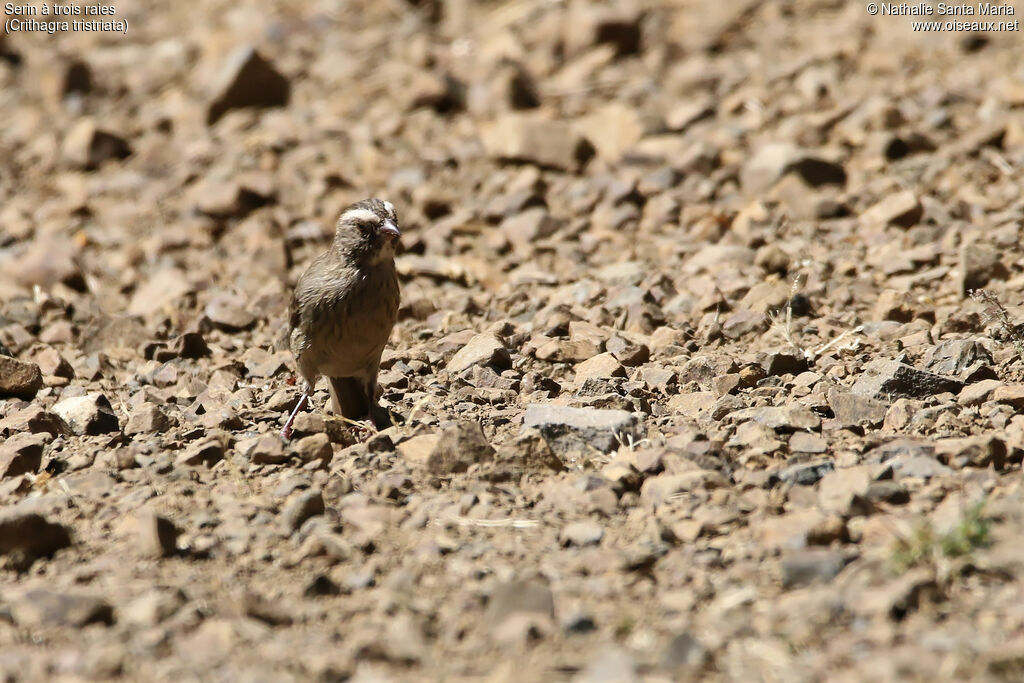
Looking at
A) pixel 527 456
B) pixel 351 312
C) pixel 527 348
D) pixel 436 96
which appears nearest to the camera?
pixel 527 456

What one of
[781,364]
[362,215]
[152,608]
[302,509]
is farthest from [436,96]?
[152,608]

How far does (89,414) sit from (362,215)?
176 cm

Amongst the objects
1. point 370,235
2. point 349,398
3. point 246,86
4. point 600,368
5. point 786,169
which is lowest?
point 349,398

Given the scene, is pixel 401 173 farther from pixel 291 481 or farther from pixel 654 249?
pixel 291 481

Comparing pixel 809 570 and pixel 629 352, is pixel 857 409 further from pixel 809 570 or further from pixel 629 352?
pixel 809 570

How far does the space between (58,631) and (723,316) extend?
4247mm

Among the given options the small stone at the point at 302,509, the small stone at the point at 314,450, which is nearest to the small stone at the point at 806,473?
the small stone at the point at 302,509

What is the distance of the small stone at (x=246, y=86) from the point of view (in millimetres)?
10992

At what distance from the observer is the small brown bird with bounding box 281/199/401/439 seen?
6.54 meters

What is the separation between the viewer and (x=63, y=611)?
157 inches

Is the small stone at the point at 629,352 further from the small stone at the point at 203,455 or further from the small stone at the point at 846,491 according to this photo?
the small stone at the point at 203,455

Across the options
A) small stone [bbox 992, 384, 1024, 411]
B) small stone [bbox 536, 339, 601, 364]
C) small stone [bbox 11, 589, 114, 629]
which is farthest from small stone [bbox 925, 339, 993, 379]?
small stone [bbox 11, 589, 114, 629]

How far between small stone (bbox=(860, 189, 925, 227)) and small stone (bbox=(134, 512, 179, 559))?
17.3 feet

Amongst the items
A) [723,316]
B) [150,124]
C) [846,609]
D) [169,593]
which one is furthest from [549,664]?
[150,124]
